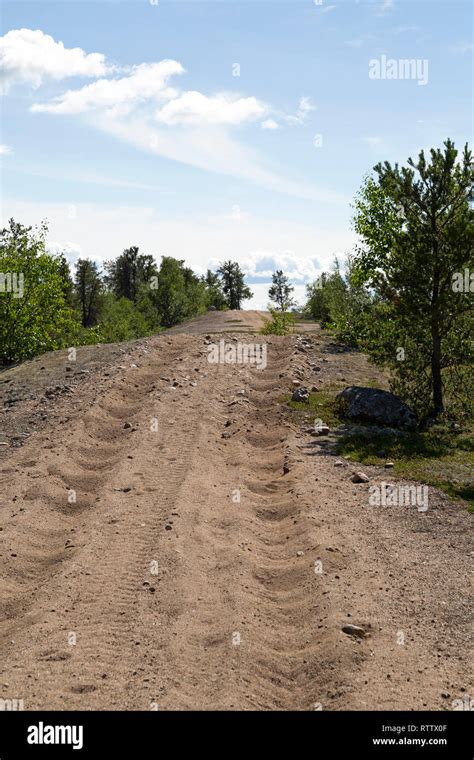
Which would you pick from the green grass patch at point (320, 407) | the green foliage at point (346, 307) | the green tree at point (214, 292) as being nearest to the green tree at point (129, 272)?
the green tree at point (214, 292)

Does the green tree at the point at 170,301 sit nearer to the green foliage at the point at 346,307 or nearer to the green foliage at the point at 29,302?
the green foliage at the point at 346,307

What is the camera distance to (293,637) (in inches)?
355

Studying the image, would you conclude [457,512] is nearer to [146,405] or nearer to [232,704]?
[232,704]

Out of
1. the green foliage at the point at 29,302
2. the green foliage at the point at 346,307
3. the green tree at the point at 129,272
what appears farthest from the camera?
the green tree at the point at 129,272

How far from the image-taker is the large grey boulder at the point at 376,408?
20.6m

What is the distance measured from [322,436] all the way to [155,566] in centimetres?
949

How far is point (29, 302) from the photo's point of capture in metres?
34.4

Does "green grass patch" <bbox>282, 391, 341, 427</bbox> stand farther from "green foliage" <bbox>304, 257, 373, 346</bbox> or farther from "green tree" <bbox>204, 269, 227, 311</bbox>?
"green tree" <bbox>204, 269, 227, 311</bbox>

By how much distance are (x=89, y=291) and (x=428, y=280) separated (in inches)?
3252

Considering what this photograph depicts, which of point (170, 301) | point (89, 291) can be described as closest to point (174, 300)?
point (170, 301)

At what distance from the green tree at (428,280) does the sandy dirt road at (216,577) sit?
553cm

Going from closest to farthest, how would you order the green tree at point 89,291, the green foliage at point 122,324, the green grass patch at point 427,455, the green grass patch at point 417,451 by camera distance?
the green grass patch at point 427,455 → the green grass patch at point 417,451 → the green foliage at point 122,324 → the green tree at point 89,291

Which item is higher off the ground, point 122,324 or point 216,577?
point 122,324

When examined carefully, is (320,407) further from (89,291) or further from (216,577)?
(89,291)
